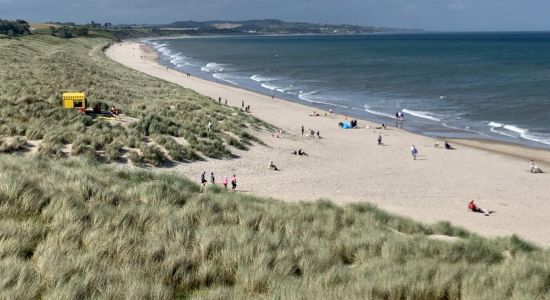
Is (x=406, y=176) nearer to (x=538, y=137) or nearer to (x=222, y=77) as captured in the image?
(x=538, y=137)

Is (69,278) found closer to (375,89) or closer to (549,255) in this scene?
(549,255)

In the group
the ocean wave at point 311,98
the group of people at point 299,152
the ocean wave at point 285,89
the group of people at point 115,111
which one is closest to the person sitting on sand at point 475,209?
the group of people at point 299,152

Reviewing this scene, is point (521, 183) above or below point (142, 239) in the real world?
below

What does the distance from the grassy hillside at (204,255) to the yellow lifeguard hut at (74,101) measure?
15025 millimetres

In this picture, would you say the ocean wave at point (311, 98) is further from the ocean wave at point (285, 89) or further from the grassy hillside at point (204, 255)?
the grassy hillside at point (204, 255)

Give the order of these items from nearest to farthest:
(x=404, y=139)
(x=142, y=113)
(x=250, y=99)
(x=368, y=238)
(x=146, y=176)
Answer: (x=368, y=238) → (x=146, y=176) → (x=142, y=113) → (x=404, y=139) → (x=250, y=99)

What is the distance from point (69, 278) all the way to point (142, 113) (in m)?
22.0

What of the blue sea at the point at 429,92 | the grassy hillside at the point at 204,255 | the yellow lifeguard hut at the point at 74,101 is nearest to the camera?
the grassy hillside at the point at 204,255

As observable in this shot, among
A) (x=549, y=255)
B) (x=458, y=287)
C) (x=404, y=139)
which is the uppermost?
(x=458, y=287)

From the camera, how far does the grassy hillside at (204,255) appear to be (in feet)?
15.7

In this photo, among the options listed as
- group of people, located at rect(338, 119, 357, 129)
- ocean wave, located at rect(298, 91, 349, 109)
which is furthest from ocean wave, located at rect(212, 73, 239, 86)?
group of people, located at rect(338, 119, 357, 129)

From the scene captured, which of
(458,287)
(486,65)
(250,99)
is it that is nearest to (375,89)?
(250,99)

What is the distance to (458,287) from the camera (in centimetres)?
542

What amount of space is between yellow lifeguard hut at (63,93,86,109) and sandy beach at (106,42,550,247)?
6761 mm
